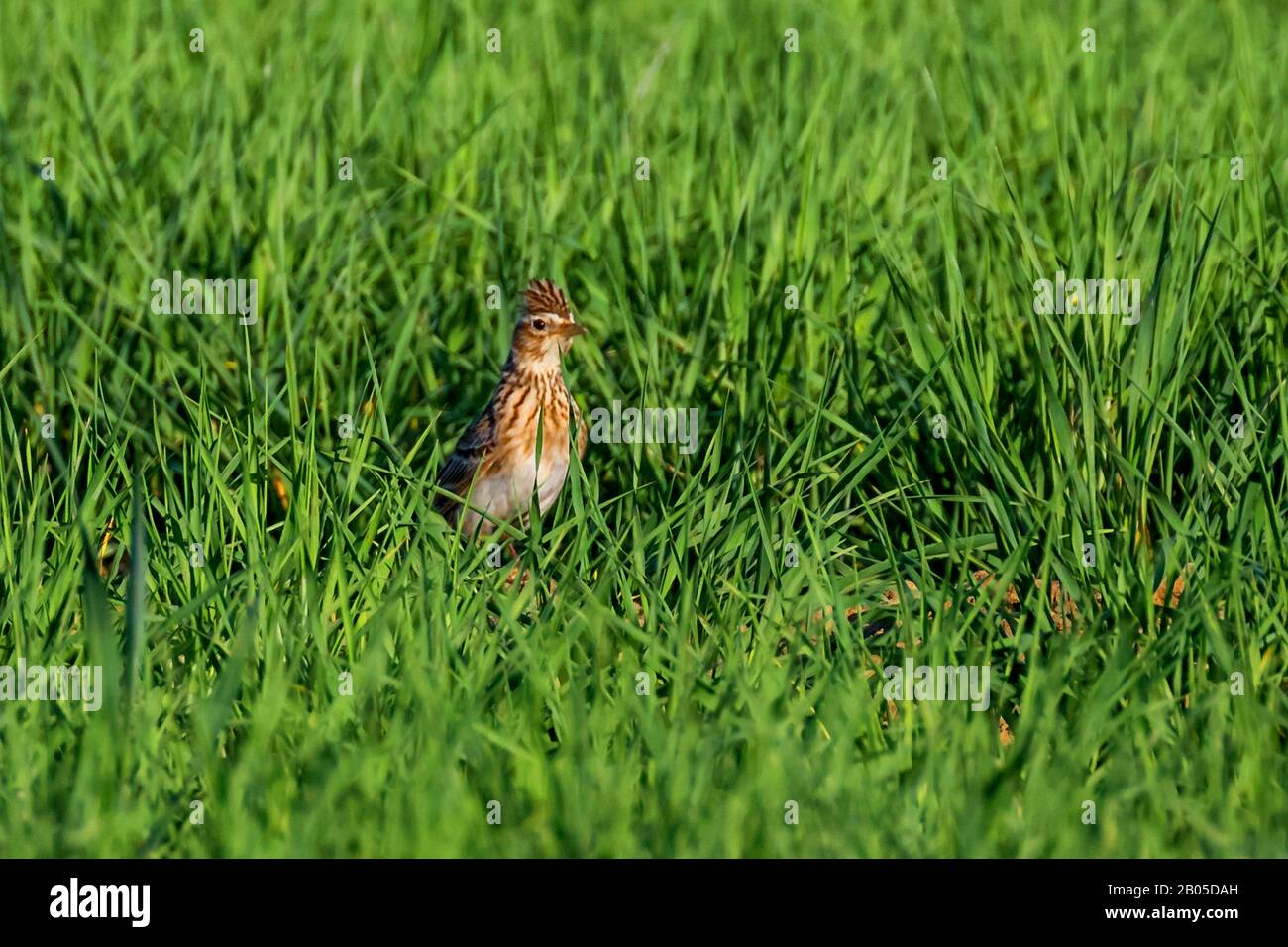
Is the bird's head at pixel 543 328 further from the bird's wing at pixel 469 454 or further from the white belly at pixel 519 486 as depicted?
the white belly at pixel 519 486

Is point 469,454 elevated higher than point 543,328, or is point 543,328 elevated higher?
point 543,328

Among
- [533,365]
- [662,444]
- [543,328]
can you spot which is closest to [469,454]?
[533,365]

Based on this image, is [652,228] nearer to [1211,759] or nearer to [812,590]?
[812,590]

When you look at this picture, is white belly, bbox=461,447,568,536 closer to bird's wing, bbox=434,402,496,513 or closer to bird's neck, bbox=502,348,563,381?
bird's wing, bbox=434,402,496,513

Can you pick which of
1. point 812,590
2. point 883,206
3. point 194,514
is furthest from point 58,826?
point 883,206

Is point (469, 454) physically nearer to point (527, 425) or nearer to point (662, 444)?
point (527, 425)

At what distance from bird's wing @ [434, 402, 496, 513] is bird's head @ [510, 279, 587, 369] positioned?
0.23 m

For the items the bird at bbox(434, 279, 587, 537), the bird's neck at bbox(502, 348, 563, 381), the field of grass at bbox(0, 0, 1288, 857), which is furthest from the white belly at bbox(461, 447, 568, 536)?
the bird's neck at bbox(502, 348, 563, 381)

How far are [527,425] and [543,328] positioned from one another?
0.34m

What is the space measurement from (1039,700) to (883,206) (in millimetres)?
3219

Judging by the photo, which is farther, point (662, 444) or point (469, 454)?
point (469, 454)

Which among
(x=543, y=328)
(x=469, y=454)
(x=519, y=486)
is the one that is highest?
(x=543, y=328)

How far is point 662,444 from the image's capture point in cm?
619

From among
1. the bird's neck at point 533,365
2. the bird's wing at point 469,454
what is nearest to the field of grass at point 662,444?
the bird's wing at point 469,454
